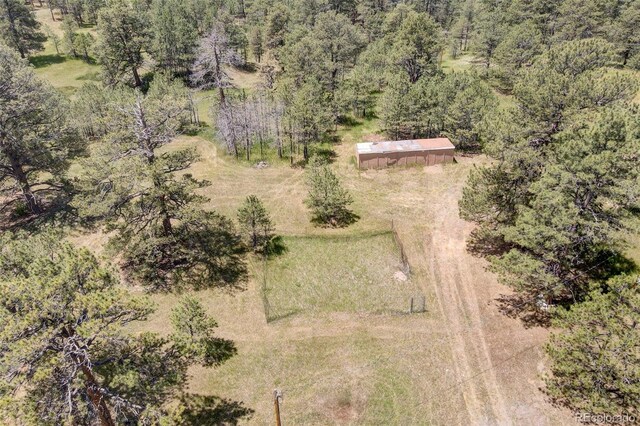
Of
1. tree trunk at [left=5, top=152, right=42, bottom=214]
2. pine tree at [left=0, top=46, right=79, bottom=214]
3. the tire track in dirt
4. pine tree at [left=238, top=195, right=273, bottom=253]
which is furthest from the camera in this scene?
tree trunk at [left=5, top=152, right=42, bottom=214]

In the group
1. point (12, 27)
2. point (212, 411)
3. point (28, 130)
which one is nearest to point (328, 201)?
point (212, 411)

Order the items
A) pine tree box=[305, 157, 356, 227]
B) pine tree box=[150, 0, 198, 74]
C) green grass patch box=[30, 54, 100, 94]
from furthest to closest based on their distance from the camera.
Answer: green grass patch box=[30, 54, 100, 94] < pine tree box=[150, 0, 198, 74] < pine tree box=[305, 157, 356, 227]

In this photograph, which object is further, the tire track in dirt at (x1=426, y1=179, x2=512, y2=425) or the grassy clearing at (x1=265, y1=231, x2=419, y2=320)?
the grassy clearing at (x1=265, y1=231, x2=419, y2=320)

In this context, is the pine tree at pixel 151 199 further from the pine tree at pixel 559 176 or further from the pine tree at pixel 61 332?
the pine tree at pixel 559 176

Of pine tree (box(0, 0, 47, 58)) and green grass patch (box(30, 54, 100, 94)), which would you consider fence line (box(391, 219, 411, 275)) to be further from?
pine tree (box(0, 0, 47, 58))

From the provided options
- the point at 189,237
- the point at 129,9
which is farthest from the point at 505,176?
the point at 129,9

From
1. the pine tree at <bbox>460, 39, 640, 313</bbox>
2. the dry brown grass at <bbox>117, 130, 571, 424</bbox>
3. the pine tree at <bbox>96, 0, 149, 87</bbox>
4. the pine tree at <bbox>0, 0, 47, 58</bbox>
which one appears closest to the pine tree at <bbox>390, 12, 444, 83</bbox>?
the pine tree at <bbox>460, 39, 640, 313</bbox>

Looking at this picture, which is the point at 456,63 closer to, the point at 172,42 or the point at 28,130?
the point at 172,42
